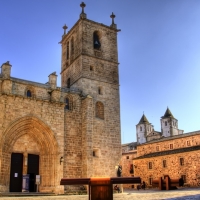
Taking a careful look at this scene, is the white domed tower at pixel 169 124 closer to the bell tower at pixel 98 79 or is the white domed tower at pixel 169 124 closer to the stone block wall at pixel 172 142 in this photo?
the stone block wall at pixel 172 142

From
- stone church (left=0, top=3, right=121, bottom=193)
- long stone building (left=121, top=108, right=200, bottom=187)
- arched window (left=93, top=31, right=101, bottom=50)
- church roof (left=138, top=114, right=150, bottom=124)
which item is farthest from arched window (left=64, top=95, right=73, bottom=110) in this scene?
church roof (left=138, top=114, right=150, bottom=124)

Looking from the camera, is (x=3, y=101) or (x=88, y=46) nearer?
(x=3, y=101)

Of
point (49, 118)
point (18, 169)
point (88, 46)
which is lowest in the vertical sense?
point (18, 169)

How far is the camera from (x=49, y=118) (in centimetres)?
2120

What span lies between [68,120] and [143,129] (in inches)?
2217

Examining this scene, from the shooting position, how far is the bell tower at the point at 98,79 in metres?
23.0

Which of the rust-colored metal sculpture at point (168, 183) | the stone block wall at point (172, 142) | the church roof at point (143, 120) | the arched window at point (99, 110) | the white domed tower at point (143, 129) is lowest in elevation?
the rust-colored metal sculpture at point (168, 183)

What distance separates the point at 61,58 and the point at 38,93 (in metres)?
8.32

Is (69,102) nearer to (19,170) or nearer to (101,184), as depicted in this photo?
(19,170)

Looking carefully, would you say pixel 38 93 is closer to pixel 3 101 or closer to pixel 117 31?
pixel 3 101

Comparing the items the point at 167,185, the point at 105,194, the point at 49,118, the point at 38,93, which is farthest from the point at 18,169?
the point at 105,194


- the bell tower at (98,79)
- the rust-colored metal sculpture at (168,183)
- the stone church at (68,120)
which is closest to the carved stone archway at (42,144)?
the stone church at (68,120)

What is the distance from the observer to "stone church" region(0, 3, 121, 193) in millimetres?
19828

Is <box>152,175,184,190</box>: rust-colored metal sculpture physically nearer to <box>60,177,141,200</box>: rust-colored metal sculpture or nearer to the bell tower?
the bell tower
